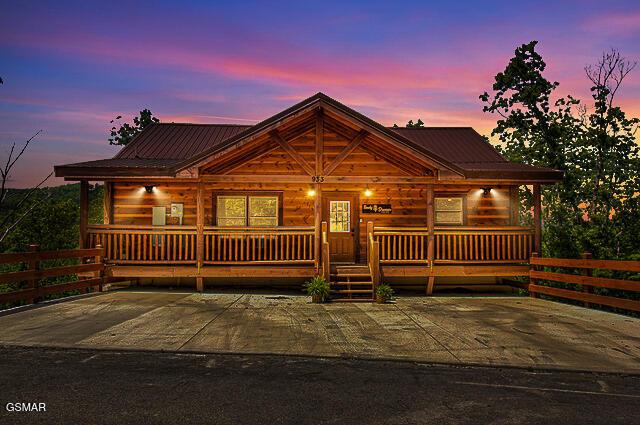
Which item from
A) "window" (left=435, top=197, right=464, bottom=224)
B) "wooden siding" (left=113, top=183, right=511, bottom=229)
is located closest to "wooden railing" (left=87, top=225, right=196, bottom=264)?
"wooden siding" (left=113, top=183, right=511, bottom=229)

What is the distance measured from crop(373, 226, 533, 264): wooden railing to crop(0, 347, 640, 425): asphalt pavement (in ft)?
25.2

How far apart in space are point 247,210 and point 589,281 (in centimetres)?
A: 1021

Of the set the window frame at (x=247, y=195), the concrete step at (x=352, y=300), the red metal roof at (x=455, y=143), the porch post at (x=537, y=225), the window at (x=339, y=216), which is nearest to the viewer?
the concrete step at (x=352, y=300)

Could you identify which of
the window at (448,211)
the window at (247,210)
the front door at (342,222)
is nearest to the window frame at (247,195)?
the window at (247,210)

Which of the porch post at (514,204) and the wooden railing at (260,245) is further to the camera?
the porch post at (514,204)

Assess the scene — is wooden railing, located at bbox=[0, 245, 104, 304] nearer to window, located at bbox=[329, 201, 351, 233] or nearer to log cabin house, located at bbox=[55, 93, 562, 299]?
log cabin house, located at bbox=[55, 93, 562, 299]

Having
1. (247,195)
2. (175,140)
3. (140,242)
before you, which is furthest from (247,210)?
(175,140)

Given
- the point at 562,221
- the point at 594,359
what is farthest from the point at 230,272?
the point at 562,221

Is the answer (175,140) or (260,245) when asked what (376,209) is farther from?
(175,140)

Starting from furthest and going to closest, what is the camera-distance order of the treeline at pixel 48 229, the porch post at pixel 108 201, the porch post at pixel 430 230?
the treeline at pixel 48 229 → the porch post at pixel 108 201 → the porch post at pixel 430 230

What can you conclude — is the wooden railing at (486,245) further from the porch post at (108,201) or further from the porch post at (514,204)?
the porch post at (108,201)

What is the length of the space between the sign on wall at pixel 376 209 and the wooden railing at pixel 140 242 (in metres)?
5.69

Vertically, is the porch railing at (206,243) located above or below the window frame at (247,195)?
below

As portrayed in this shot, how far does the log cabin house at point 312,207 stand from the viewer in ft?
44.4
